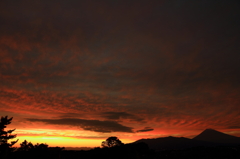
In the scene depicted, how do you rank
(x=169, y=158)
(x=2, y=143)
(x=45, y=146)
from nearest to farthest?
1. (x=2, y=143)
2. (x=169, y=158)
3. (x=45, y=146)

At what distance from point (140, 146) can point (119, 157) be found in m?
24.1

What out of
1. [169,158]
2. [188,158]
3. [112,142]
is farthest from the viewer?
[112,142]

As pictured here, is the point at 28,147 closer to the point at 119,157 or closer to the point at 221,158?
the point at 119,157

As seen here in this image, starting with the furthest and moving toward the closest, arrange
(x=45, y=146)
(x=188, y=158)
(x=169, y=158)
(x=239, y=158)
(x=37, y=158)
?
(x=45, y=146) → (x=37, y=158) → (x=169, y=158) → (x=188, y=158) → (x=239, y=158)

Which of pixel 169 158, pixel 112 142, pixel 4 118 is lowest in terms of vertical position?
pixel 169 158

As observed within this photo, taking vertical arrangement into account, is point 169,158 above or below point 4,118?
below

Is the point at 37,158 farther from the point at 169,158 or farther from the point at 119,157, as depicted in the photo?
the point at 169,158

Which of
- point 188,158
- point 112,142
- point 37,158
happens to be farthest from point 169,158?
point 37,158

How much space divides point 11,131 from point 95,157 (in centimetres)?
3283

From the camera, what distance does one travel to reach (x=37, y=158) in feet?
262

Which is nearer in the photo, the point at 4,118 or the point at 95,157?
the point at 4,118

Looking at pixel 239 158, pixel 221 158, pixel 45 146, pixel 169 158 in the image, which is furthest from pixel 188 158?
pixel 45 146

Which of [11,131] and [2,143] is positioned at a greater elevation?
[11,131]

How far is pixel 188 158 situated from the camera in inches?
2542
